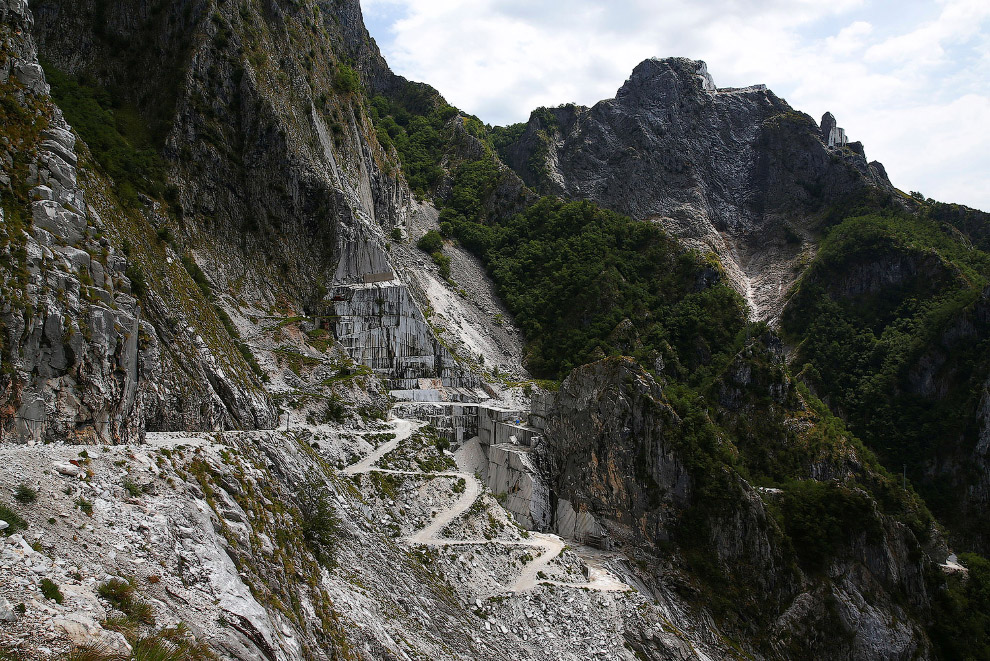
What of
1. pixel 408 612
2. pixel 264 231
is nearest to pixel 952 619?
pixel 408 612

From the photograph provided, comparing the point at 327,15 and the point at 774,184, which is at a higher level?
the point at 327,15

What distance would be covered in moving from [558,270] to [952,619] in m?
53.9

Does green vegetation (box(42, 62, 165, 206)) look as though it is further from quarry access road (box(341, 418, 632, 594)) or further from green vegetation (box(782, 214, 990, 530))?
green vegetation (box(782, 214, 990, 530))

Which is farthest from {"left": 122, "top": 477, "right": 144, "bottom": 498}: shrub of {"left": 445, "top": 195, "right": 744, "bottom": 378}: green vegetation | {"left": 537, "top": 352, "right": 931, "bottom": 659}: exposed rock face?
{"left": 445, "top": 195, "right": 744, "bottom": 378}: green vegetation

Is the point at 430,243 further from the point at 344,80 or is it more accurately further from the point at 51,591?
the point at 51,591

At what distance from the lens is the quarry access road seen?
31.4 m

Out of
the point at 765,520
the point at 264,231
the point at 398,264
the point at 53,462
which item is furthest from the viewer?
the point at 398,264

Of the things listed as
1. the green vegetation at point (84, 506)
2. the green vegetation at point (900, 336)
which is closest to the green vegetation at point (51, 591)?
the green vegetation at point (84, 506)

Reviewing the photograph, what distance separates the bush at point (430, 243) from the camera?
7850 cm

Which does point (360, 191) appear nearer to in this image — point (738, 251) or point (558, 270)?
point (558, 270)

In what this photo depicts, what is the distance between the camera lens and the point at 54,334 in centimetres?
1664

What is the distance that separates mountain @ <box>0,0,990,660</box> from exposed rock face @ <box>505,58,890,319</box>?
1.03 metres

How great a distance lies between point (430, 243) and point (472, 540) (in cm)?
5174

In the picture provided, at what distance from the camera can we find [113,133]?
134ft
